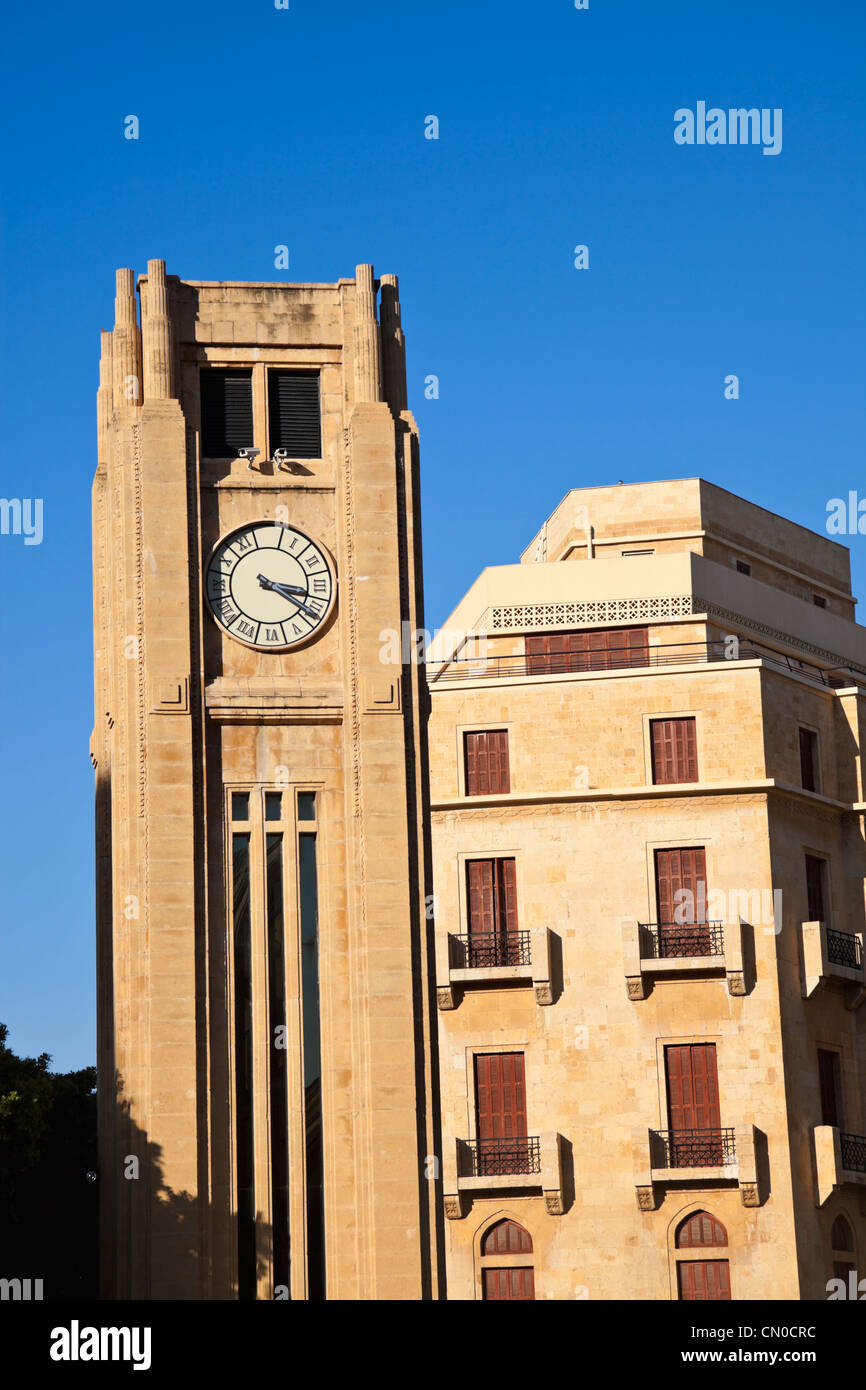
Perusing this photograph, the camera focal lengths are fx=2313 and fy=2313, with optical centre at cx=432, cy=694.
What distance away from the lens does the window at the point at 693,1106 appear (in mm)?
58312

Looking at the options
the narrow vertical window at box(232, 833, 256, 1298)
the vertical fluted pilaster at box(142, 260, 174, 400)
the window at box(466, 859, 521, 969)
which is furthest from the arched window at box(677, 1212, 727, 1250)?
the vertical fluted pilaster at box(142, 260, 174, 400)

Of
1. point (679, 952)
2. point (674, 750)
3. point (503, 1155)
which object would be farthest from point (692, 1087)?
point (674, 750)

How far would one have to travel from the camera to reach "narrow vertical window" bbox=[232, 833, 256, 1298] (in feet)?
133

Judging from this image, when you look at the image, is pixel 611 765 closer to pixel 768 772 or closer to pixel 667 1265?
pixel 768 772

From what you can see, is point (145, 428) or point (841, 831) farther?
point (841, 831)

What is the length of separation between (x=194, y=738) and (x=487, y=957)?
19916 mm

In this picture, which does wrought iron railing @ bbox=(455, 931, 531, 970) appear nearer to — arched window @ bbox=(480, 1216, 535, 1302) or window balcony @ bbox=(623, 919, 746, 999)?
window balcony @ bbox=(623, 919, 746, 999)

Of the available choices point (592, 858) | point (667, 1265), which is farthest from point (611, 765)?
point (667, 1265)

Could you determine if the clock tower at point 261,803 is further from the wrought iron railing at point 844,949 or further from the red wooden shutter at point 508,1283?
the wrought iron railing at point 844,949

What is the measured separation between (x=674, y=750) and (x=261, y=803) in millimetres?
21406

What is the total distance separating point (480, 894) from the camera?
201 ft

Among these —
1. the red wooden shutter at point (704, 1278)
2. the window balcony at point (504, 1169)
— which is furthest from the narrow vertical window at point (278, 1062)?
the red wooden shutter at point (704, 1278)

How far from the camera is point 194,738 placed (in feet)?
139

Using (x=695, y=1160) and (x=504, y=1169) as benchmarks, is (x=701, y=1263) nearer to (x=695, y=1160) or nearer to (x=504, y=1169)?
(x=695, y=1160)
